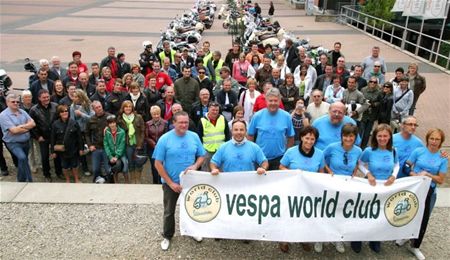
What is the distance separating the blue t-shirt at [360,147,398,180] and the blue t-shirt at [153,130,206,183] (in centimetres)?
201

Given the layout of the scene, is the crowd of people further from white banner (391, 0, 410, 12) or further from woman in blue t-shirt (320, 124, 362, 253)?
white banner (391, 0, 410, 12)

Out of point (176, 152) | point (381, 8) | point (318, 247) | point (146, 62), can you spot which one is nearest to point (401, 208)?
point (318, 247)

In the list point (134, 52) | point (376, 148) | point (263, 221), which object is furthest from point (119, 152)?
point (134, 52)

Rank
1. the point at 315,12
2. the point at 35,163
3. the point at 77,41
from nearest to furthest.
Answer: the point at 35,163
the point at 77,41
the point at 315,12

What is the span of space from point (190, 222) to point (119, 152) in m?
2.41

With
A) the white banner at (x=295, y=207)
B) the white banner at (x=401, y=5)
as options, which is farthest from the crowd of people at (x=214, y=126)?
the white banner at (x=401, y=5)

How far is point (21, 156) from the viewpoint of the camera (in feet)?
22.3

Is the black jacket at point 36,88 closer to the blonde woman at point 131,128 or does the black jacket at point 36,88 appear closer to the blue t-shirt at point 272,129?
the blonde woman at point 131,128

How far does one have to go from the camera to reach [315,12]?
36.6 m

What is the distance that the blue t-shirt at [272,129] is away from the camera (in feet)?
18.1

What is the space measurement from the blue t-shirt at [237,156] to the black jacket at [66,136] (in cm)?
324

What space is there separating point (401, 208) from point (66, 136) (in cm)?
525

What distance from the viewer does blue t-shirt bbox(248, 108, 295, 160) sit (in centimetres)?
552

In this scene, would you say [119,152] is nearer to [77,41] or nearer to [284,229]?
[284,229]
